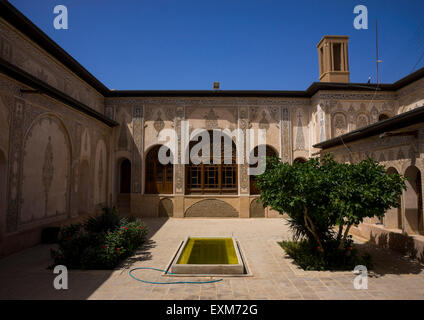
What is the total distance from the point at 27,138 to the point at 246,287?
293 inches

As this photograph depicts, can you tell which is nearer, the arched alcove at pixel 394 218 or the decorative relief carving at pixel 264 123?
the arched alcove at pixel 394 218

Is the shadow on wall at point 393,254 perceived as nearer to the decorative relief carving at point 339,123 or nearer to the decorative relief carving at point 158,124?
the decorative relief carving at point 339,123

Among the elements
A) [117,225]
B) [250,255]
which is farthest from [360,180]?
[117,225]

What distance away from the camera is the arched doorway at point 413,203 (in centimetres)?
720

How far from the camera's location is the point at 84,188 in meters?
11.2

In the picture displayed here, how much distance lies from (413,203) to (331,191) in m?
3.44

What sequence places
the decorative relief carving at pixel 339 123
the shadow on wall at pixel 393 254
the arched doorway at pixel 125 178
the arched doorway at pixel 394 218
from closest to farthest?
the shadow on wall at pixel 393 254
the arched doorway at pixel 394 218
the decorative relief carving at pixel 339 123
the arched doorway at pixel 125 178

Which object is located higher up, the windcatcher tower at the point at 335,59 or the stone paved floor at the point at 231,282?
the windcatcher tower at the point at 335,59

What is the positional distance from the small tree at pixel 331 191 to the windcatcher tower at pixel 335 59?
9.35 meters

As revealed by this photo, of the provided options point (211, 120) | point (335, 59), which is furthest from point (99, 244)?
point (335, 59)

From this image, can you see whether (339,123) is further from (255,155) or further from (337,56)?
(255,155)

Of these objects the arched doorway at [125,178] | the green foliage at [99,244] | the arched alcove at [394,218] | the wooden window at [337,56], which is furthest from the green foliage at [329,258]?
the wooden window at [337,56]

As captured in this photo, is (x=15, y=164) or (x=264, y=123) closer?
(x=15, y=164)

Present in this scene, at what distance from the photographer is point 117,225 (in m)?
7.60
